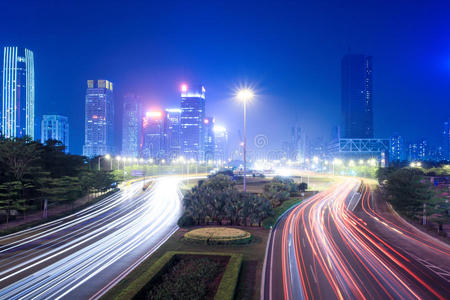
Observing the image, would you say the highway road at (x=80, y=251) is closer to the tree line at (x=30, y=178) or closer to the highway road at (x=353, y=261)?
the tree line at (x=30, y=178)

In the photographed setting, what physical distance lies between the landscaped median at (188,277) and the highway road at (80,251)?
254 cm

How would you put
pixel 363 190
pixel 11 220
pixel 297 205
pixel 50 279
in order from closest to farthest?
pixel 50 279, pixel 11 220, pixel 297 205, pixel 363 190

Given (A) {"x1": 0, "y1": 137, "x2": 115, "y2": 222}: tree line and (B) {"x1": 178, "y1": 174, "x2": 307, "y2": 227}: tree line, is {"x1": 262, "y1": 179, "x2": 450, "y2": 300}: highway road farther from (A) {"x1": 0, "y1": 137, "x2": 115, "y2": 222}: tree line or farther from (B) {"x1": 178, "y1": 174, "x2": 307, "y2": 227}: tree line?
(A) {"x1": 0, "y1": 137, "x2": 115, "y2": 222}: tree line

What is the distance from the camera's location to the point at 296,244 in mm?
26531

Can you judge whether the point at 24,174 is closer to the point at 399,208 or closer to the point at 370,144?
the point at 399,208

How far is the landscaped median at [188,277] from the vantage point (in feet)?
52.5

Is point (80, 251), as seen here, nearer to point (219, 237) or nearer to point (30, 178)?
point (219, 237)

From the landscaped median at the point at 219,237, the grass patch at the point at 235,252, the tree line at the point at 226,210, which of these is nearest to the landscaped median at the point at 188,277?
the grass patch at the point at 235,252

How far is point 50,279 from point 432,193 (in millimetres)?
44842

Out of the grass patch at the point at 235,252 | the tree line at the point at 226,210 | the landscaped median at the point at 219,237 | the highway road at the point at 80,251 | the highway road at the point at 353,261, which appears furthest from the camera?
the tree line at the point at 226,210

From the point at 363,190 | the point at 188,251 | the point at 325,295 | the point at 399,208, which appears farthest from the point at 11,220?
the point at 363,190

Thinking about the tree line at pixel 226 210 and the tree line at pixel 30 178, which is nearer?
the tree line at pixel 226 210

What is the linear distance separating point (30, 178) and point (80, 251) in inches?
956

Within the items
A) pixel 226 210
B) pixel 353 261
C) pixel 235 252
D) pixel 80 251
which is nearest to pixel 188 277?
pixel 235 252
